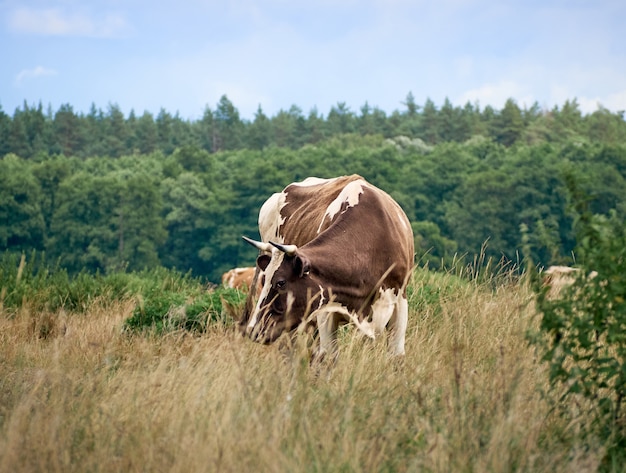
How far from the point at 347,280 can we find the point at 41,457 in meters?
3.55

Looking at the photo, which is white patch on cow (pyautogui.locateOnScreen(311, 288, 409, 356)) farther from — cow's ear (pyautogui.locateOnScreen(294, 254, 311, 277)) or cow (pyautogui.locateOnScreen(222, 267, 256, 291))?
Result: cow (pyautogui.locateOnScreen(222, 267, 256, 291))

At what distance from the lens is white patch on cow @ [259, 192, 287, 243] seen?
10.5 metres

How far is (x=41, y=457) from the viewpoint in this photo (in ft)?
15.1

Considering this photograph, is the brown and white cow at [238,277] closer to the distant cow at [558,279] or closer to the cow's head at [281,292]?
the distant cow at [558,279]

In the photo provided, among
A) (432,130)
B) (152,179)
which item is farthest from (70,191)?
(432,130)

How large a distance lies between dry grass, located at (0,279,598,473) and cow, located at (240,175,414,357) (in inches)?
25.0

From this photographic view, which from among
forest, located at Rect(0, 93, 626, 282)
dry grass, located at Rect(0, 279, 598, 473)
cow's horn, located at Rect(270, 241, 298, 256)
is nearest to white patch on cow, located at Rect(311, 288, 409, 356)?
cow's horn, located at Rect(270, 241, 298, 256)

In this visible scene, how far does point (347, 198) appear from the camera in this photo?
8.46 metres

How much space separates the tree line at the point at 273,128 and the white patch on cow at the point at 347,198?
136m

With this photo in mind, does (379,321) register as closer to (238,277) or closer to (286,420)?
(286,420)

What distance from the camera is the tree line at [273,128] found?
146 meters

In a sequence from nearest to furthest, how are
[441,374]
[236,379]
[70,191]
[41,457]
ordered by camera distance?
A: [41,457]
[236,379]
[441,374]
[70,191]

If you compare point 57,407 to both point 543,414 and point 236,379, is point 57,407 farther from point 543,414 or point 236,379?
point 543,414

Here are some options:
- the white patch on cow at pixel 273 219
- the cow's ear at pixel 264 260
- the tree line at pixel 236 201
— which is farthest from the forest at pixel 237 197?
the cow's ear at pixel 264 260
